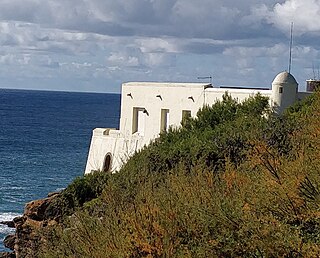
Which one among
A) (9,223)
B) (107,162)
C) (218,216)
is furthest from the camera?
(107,162)

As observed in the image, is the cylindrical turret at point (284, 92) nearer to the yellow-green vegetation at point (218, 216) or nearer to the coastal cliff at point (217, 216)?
the coastal cliff at point (217, 216)

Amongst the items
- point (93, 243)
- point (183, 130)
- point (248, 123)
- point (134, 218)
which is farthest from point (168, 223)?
point (183, 130)

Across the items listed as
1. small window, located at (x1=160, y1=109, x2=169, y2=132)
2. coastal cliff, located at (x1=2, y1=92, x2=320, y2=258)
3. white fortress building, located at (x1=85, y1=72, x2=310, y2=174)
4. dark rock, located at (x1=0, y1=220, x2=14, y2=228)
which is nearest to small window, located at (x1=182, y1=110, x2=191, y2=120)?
white fortress building, located at (x1=85, y1=72, x2=310, y2=174)

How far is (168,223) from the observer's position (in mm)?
15125

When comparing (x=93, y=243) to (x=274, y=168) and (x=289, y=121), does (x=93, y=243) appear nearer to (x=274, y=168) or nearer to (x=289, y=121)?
(x=274, y=168)

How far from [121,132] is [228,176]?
71.5ft

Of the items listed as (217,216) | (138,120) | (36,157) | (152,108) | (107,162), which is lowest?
(36,157)

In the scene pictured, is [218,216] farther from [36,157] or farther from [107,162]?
[36,157]

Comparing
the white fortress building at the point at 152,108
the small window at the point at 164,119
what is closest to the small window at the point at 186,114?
the white fortress building at the point at 152,108

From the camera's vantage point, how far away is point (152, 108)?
123 feet

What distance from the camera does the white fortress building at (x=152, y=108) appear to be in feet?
106

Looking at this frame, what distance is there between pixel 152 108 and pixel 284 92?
8.36 m

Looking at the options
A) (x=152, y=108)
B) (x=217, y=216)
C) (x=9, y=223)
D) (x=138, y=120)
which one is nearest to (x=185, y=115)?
(x=152, y=108)

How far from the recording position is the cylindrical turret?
31.5m
